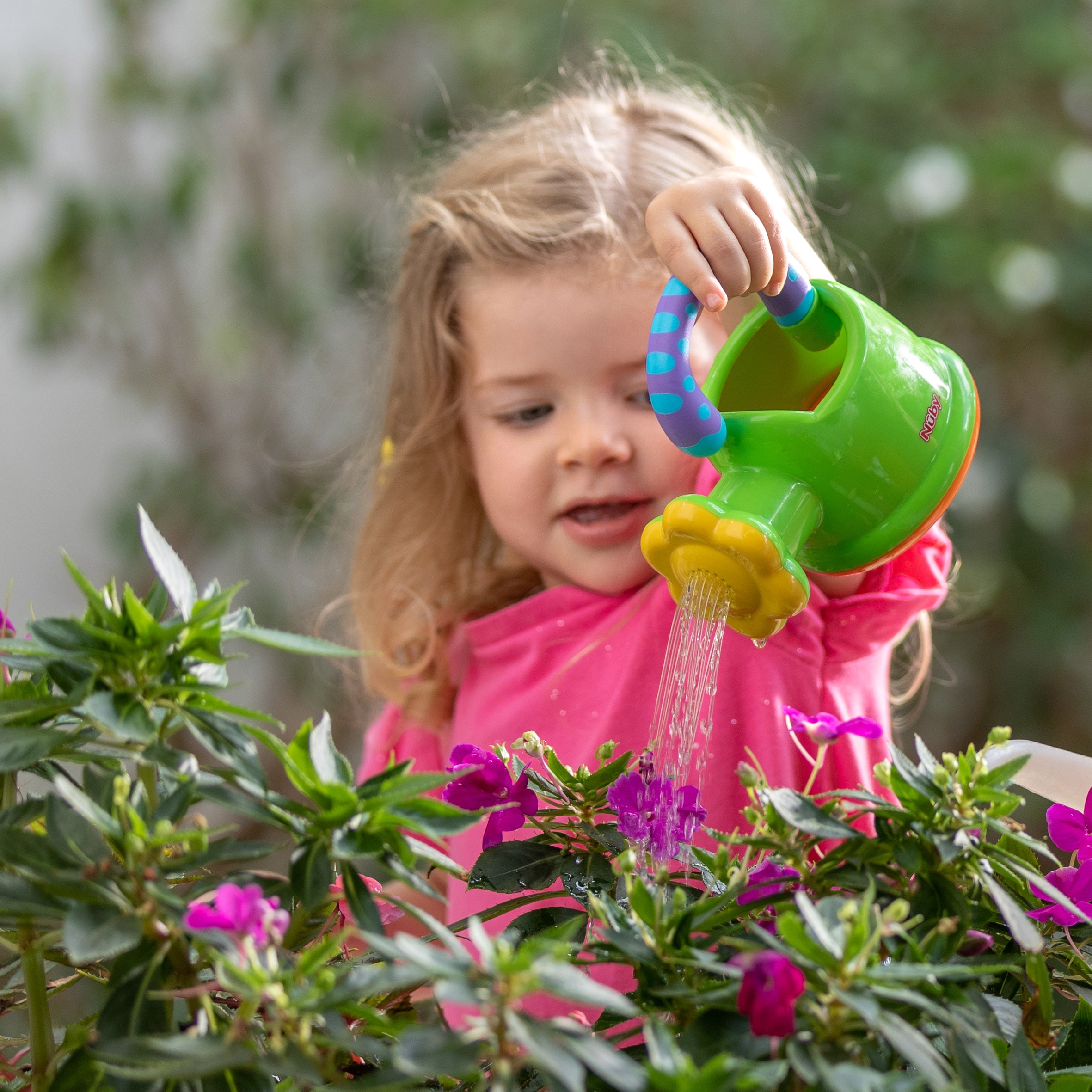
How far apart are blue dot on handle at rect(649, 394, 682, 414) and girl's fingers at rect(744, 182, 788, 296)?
82 millimetres

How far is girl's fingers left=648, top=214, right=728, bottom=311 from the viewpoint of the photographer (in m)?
0.64

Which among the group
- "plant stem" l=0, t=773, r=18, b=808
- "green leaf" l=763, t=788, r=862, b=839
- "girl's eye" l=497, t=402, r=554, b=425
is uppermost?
"girl's eye" l=497, t=402, r=554, b=425

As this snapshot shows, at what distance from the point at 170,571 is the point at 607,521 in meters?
0.54

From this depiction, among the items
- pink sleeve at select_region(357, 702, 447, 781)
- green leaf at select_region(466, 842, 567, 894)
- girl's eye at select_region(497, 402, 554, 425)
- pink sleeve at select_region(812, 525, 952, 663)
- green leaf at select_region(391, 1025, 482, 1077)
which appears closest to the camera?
green leaf at select_region(391, 1025, 482, 1077)

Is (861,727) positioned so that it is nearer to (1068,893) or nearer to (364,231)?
(1068,893)

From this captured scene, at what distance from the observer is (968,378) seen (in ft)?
2.34

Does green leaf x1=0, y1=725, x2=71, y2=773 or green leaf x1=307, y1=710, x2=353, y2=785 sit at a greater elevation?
green leaf x1=0, y1=725, x2=71, y2=773

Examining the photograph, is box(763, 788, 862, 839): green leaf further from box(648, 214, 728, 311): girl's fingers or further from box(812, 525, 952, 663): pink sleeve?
box(812, 525, 952, 663): pink sleeve

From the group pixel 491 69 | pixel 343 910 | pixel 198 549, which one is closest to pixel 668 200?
pixel 343 910

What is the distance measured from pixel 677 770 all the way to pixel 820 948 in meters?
0.28

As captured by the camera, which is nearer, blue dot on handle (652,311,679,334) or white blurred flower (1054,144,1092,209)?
blue dot on handle (652,311,679,334)

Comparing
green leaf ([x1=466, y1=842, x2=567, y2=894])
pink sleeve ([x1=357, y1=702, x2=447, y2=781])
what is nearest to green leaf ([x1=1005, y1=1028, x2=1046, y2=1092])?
green leaf ([x1=466, y1=842, x2=567, y2=894])

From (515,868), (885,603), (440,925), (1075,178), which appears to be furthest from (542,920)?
(1075,178)

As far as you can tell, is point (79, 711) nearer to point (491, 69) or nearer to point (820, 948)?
point (820, 948)
